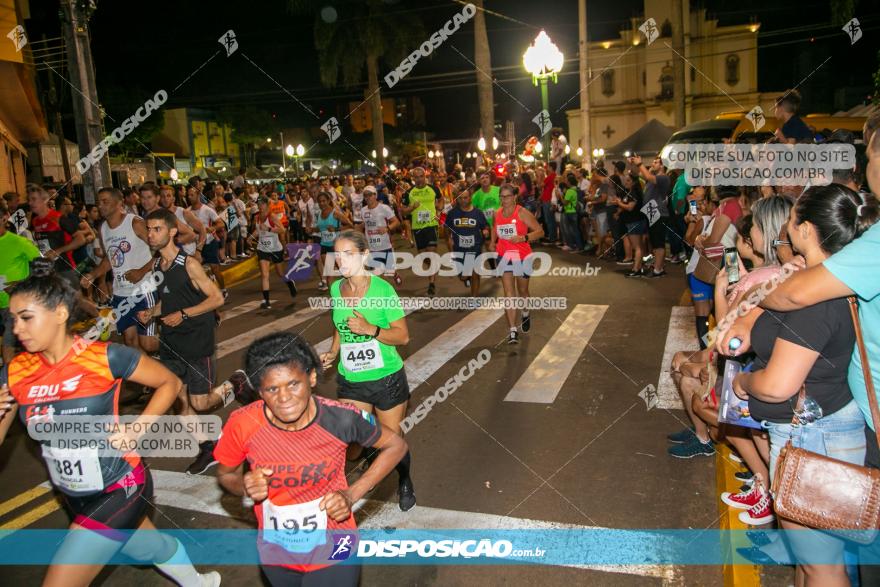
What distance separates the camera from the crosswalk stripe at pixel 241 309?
11578 mm

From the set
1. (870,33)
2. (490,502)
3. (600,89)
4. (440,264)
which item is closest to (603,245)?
(440,264)

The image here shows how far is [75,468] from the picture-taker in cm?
312

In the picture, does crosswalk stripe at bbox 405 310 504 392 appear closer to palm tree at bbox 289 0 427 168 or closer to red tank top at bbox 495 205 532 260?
red tank top at bbox 495 205 532 260

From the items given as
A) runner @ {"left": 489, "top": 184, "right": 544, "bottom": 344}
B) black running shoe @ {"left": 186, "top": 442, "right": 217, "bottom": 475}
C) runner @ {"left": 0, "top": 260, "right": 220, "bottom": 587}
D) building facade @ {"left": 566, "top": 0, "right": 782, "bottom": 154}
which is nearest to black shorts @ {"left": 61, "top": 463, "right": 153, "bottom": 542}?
runner @ {"left": 0, "top": 260, "right": 220, "bottom": 587}

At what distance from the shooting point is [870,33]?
40188mm

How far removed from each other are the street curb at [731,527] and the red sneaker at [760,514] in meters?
0.04

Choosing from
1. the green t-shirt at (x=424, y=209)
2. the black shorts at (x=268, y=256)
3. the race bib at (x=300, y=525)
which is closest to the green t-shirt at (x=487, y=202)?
the green t-shirt at (x=424, y=209)

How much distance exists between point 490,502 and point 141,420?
2.60 meters

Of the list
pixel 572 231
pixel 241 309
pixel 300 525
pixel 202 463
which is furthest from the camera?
pixel 572 231

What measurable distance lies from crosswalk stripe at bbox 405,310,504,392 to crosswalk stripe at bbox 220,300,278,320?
13.7ft

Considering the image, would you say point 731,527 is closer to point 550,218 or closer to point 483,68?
point 550,218

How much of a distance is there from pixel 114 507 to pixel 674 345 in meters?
7.24

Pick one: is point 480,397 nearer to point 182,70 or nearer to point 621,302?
point 621,302

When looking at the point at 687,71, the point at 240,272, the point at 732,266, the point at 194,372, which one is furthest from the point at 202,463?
the point at 687,71
